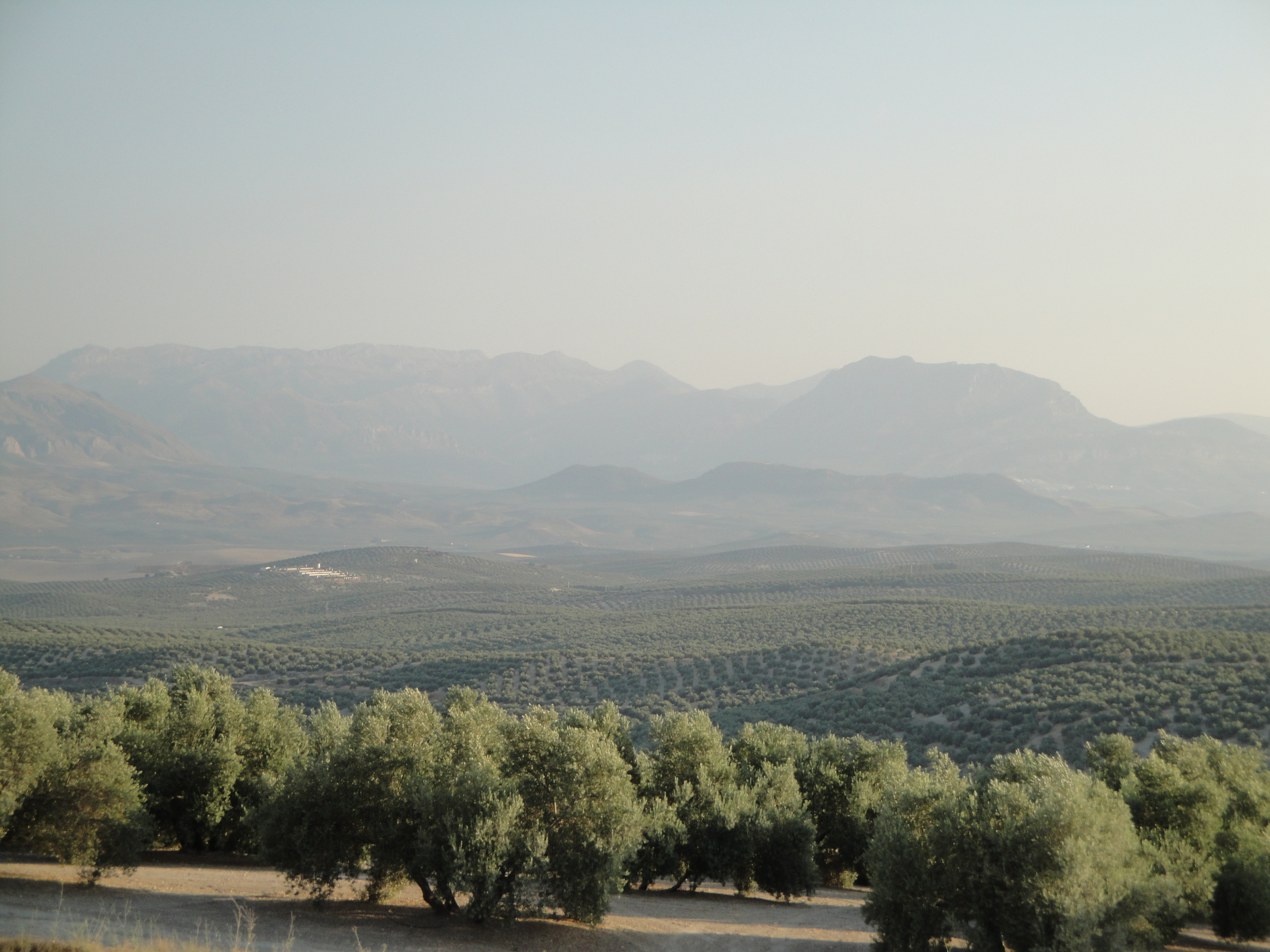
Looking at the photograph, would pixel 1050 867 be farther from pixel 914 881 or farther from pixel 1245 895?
pixel 1245 895

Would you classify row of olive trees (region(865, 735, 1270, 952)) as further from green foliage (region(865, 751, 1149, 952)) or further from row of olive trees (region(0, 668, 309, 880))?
row of olive trees (region(0, 668, 309, 880))

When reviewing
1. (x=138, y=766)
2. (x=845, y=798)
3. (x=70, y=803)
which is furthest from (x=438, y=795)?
(x=845, y=798)

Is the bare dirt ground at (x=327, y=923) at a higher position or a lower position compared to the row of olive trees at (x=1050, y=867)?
lower

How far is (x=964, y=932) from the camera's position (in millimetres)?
17484

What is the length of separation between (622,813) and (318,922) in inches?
259

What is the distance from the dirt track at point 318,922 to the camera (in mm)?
17219

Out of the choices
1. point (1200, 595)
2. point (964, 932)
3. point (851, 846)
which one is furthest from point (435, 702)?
point (1200, 595)

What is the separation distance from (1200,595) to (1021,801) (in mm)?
82653

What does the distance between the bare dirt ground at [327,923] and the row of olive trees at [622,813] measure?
24.6 inches

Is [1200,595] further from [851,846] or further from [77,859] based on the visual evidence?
[77,859]

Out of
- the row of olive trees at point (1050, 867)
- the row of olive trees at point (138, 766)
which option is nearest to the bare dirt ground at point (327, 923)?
the row of olive trees at point (138, 766)

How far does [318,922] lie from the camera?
1955cm

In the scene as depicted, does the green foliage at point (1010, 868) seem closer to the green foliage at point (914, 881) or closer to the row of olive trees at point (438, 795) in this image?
the green foliage at point (914, 881)

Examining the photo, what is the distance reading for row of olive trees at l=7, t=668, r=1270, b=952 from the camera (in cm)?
1741
